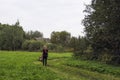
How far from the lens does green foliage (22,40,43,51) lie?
101562 millimetres

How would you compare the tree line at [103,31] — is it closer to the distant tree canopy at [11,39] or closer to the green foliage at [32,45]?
the green foliage at [32,45]

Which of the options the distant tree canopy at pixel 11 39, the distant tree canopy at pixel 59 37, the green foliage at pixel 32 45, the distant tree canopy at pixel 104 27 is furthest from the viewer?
the distant tree canopy at pixel 59 37

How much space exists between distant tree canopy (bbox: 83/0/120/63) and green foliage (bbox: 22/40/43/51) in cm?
5506

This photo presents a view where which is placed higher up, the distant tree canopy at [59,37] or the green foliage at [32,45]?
the distant tree canopy at [59,37]

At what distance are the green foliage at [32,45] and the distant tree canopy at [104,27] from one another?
181ft

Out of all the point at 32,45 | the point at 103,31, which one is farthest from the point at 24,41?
the point at 103,31

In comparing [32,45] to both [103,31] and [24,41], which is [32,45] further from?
[103,31]

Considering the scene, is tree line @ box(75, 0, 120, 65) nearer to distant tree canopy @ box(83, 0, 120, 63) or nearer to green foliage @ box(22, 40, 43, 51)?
distant tree canopy @ box(83, 0, 120, 63)

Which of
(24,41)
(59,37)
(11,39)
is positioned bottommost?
(24,41)

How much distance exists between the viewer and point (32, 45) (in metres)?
103

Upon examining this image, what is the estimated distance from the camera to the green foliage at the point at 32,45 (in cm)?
10156

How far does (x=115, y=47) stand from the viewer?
40375mm

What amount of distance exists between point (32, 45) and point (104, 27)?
63.4 meters

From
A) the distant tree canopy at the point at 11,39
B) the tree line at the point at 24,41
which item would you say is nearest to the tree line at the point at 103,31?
the tree line at the point at 24,41
